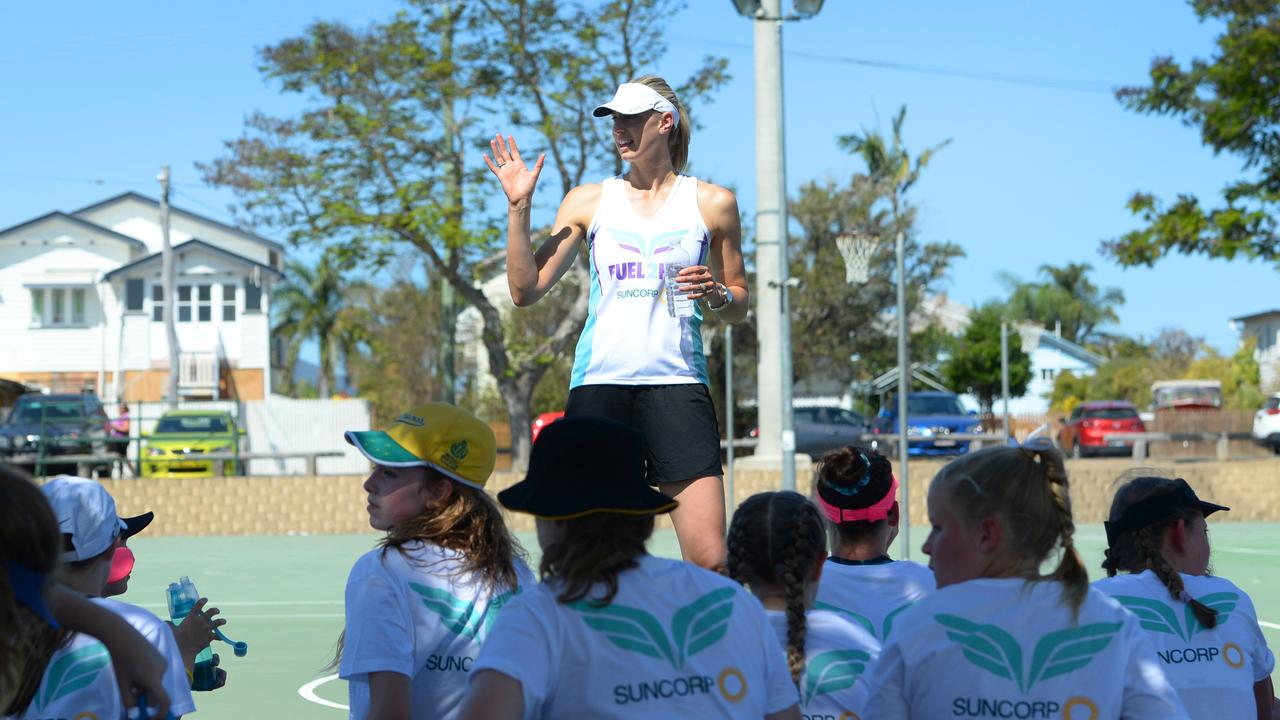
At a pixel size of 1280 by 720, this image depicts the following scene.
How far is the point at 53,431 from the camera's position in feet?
85.6

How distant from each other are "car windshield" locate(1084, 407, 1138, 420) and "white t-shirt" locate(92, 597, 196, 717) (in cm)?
3637

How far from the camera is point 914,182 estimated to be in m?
47.8

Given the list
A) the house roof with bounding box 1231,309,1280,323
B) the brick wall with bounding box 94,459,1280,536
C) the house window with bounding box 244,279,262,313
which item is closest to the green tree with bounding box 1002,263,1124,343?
the house roof with bounding box 1231,309,1280,323

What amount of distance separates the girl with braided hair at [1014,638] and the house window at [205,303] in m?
54.2

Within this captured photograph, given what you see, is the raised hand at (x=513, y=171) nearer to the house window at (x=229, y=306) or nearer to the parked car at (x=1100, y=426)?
the parked car at (x=1100, y=426)

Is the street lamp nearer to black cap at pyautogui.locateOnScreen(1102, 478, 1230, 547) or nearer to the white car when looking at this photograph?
black cap at pyautogui.locateOnScreen(1102, 478, 1230, 547)

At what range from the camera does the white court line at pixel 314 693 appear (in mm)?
7055

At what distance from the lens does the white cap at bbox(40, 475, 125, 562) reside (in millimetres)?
3211

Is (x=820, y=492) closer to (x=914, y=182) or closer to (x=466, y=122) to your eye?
(x=466, y=122)

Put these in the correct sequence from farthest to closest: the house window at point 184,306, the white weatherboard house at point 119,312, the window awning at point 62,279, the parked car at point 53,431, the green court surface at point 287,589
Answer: the house window at point 184,306 < the window awning at point 62,279 < the white weatherboard house at point 119,312 < the parked car at point 53,431 < the green court surface at point 287,589

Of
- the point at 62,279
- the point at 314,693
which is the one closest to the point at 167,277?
the point at 62,279

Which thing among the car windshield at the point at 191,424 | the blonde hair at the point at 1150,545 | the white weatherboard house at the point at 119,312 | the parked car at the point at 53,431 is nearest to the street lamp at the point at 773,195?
the blonde hair at the point at 1150,545

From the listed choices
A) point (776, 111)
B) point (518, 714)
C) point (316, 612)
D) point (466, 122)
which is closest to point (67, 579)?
point (518, 714)

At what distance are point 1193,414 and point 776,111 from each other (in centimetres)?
2484
